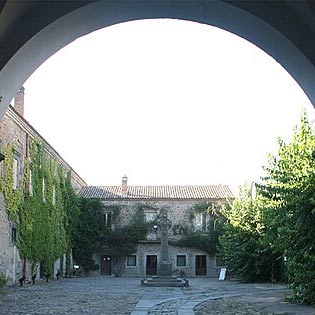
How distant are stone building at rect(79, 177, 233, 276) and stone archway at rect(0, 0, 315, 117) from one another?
36211 mm

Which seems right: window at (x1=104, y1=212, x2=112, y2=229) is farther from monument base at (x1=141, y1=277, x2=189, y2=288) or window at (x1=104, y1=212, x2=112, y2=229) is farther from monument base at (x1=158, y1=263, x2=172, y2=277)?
monument base at (x1=141, y1=277, x2=189, y2=288)

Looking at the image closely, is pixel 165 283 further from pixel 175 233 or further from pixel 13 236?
pixel 175 233

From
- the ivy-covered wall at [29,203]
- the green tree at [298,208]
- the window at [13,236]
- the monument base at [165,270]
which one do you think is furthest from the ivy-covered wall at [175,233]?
the green tree at [298,208]

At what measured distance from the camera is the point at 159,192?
4612 cm

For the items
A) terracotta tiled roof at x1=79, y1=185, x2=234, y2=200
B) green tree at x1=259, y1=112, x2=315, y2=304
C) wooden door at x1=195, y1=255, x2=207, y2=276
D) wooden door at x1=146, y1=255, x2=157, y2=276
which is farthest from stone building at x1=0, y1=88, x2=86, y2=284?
wooden door at x1=195, y1=255, x2=207, y2=276

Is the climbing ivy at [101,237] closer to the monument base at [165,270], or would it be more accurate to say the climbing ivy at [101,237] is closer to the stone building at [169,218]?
the stone building at [169,218]

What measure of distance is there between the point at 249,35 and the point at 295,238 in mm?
9867

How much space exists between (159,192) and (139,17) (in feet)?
137

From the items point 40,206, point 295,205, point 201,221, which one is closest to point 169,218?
point 201,221

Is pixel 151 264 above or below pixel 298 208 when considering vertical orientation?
below

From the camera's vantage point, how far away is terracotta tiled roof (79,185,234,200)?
144 feet

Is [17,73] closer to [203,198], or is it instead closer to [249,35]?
[249,35]

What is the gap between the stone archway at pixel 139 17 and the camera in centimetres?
424

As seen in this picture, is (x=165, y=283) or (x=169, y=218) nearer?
(x=165, y=283)
